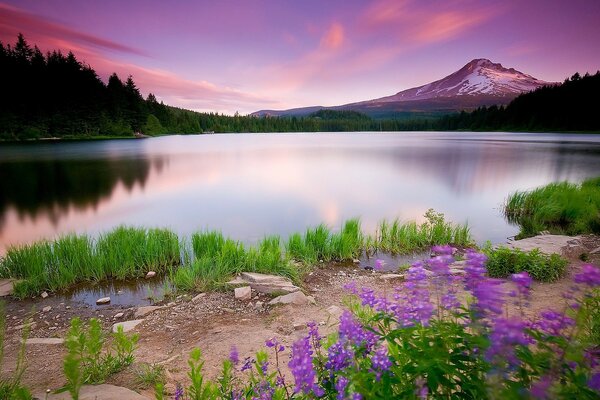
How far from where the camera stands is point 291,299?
281 inches

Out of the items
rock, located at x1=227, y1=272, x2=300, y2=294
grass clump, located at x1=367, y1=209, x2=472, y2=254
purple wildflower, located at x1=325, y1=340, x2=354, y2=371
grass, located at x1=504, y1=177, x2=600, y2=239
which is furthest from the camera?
grass, located at x1=504, y1=177, x2=600, y2=239

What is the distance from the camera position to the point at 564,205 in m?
15.1

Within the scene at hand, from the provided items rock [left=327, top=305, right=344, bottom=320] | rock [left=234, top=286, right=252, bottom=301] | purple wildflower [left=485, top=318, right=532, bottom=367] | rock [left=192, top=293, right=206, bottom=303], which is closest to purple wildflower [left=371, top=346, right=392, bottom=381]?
purple wildflower [left=485, top=318, right=532, bottom=367]

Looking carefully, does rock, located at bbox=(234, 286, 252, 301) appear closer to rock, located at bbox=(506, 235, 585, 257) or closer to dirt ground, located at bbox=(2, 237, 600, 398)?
dirt ground, located at bbox=(2, 237, 600, 398)

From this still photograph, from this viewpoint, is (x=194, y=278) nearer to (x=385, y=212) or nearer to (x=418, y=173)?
(x=385, y=212)

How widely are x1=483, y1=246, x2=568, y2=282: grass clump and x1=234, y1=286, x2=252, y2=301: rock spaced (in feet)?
20.8

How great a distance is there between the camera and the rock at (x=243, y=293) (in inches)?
291

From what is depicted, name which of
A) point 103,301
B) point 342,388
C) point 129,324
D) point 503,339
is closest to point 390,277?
point 129,324

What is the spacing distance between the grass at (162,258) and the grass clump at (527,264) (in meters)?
3.45

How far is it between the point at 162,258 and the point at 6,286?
155 inches

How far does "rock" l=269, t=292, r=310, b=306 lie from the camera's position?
7082 millimetres

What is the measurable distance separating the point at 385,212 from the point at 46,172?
31.6m

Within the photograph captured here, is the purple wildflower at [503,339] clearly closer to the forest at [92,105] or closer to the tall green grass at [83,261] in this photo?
the tall green grass at [83,261]

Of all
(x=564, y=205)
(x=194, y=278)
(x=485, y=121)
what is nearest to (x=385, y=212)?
(x=564, y=205)
